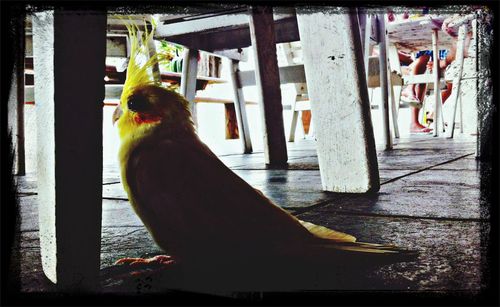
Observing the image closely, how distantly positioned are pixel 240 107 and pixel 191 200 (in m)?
2.00

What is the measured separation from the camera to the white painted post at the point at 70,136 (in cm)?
50

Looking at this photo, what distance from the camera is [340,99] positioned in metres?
1.01

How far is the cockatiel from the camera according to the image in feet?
1.73

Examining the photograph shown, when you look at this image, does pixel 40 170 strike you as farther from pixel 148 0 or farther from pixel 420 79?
pixel 420 79

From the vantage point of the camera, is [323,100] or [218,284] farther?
[323,100]

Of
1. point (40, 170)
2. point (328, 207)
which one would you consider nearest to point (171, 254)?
point (40, 170)

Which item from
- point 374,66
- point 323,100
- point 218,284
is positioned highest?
point 374,66

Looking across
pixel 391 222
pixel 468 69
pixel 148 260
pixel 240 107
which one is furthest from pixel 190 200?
pixel 240 107

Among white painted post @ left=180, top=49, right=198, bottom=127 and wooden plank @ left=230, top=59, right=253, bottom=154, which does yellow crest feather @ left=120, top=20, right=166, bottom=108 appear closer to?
white painted post @ left=180, top=49, right=198, bottom=127

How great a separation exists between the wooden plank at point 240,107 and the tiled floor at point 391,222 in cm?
110

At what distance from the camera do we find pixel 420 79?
433 cm

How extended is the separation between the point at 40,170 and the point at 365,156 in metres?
0.72

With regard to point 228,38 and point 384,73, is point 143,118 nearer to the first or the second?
point 228,38

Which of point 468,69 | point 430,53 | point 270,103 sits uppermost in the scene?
point 430,53
